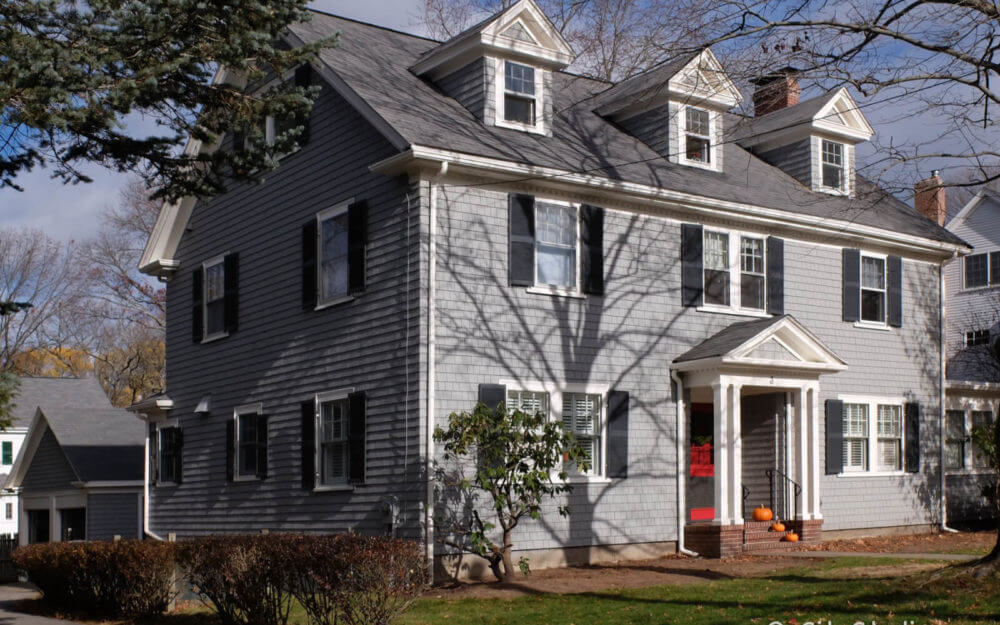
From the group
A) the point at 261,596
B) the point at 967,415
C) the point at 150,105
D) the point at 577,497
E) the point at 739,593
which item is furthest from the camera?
the point at 967,415

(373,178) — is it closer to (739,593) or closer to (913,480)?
(739,593)

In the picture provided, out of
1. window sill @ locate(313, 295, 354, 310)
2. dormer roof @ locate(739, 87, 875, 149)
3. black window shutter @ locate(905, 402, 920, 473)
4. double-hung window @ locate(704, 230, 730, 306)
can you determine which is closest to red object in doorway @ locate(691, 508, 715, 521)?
double-hung window @ locate(704, 230, 730, 306)

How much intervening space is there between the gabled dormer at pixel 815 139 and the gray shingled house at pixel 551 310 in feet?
0.24

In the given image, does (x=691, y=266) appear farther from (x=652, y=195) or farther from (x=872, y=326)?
(x=872, y=326)

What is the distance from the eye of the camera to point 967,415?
23.6 metres

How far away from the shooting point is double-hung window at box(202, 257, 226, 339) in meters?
21.2

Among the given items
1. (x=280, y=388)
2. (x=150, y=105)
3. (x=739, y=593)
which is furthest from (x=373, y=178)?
(x=739, y=593)

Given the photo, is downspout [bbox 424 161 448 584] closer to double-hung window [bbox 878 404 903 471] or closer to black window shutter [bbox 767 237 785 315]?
black window shutter [bbox 767 237 785 315]

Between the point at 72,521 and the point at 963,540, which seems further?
the point at 72,521

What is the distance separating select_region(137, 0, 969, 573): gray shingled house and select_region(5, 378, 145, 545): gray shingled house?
236 inches

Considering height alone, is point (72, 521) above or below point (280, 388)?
below

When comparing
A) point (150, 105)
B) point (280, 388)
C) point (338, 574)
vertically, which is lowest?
point (338, 574)

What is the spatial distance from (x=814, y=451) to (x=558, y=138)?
6.86 meters

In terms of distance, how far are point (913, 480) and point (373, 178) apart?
12.3 m
